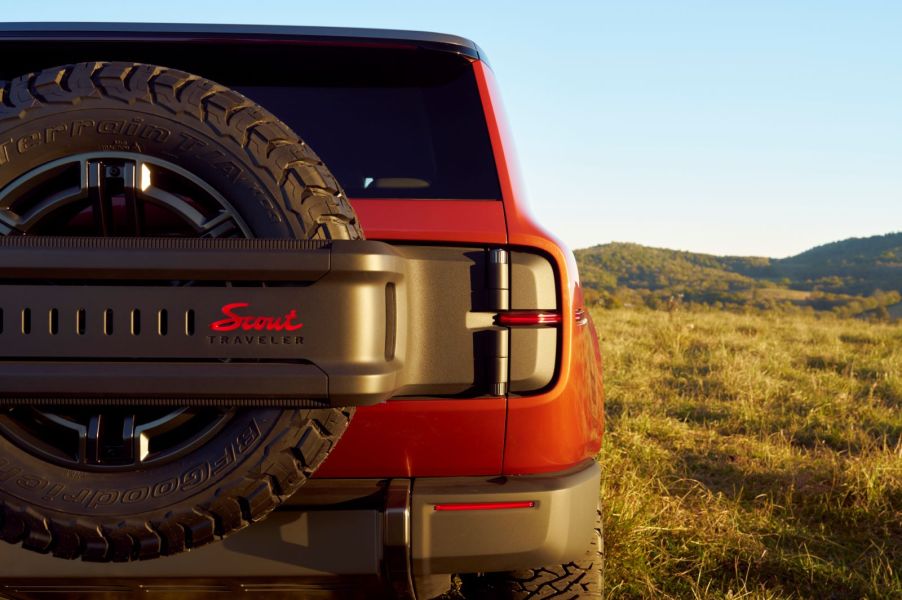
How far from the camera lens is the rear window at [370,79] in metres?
1.90

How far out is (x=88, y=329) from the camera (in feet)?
4.85

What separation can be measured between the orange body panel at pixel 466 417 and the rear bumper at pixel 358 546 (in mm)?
42

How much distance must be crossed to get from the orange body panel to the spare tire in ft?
0.61

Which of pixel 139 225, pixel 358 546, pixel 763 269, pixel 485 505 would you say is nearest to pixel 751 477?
pixel 485 505

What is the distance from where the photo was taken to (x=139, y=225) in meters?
1.56

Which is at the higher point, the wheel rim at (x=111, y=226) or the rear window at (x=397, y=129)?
the rear window at (x=397, y=129)

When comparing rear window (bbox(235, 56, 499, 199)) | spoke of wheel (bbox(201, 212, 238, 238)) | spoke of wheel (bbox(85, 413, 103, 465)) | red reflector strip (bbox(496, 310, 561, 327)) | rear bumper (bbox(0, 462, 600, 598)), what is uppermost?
rear window (bbox(235, 56, 499, 199))

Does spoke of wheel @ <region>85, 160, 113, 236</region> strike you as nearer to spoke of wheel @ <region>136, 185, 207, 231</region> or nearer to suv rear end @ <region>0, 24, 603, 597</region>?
spoke of wheel @ <region>136, 185, 207, 231</region>

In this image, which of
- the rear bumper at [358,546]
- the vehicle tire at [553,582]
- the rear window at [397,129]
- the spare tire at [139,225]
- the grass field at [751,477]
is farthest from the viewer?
the grass field at [751,477]

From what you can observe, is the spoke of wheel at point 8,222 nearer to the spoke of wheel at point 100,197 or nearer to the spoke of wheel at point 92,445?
the spoke of wheel at point 100,197

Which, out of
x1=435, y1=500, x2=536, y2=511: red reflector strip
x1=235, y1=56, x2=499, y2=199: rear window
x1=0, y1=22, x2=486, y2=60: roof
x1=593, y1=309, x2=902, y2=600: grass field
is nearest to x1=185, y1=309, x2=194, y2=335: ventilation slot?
x1=235, y1=56, x2=499, y2=199: rear window

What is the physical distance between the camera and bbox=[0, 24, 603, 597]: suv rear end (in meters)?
1.66

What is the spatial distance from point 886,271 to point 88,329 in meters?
72.1

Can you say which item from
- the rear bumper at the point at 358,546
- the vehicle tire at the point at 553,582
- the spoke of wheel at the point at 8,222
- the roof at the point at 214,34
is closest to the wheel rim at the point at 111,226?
the spoke of wheel at the point at 8,222
